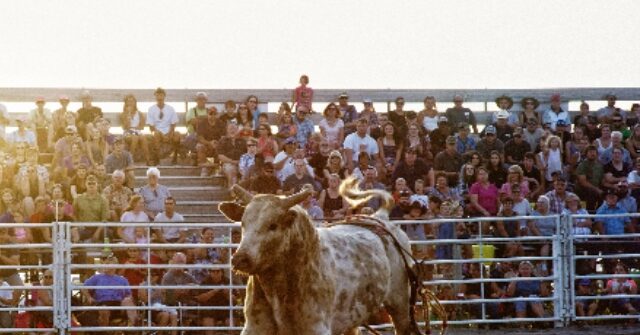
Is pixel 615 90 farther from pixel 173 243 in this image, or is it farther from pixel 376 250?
pixel 376 250

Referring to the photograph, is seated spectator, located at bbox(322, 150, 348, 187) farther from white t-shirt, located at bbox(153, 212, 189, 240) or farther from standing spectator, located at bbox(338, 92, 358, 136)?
white t-shirt, located at bbox(153, 212, 189, 240)

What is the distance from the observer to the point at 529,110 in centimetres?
2209

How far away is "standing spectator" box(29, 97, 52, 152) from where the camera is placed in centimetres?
1955

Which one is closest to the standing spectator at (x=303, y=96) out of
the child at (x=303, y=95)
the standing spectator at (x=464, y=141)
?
the child at (x=303, y=95)

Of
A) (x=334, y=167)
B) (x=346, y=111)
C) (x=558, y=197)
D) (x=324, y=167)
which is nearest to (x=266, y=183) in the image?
(x=334, y=167)

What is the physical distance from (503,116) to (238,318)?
648cm

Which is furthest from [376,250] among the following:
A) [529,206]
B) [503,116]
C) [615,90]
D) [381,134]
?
[615,90]

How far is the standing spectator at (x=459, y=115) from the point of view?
21.4 meters

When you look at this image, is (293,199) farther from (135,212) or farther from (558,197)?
(558,197)

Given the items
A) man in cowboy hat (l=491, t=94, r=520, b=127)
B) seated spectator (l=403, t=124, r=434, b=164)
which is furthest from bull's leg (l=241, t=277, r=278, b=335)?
man in cowboy hat (l=491, t=94, r=520, b=127)

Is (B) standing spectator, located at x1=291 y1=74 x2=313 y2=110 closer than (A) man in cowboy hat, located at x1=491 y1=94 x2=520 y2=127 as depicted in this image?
Yes

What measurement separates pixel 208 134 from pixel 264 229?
1049 cm

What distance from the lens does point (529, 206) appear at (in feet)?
60.4

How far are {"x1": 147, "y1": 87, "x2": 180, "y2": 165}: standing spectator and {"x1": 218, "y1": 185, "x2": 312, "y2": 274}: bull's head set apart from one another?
1050cm
